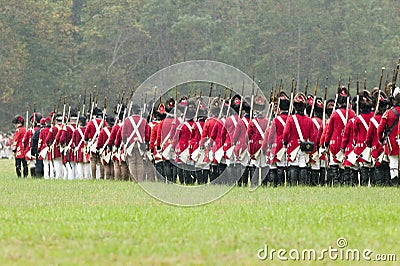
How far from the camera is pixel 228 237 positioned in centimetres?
1082

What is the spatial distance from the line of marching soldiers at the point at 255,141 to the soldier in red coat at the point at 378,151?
0.06 feet

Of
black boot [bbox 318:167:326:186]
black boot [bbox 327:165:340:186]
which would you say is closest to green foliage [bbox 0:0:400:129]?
black boot [bbox 318:167:326:186]

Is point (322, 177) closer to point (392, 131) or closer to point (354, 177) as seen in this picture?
point (354, 177)

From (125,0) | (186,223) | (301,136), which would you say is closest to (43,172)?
(301,136)

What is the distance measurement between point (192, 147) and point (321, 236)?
1086cm

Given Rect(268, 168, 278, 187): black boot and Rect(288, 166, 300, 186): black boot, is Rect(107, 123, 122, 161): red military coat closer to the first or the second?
Rect(268, 168, 278, 187): black boot

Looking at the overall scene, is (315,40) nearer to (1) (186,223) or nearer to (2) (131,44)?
(2) (131,44)

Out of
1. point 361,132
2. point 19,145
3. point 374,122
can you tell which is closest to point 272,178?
point 361,132

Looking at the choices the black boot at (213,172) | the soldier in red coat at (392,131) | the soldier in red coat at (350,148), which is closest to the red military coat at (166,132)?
the black boot at (213,172)

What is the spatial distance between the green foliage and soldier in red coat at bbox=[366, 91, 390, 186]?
138 ft

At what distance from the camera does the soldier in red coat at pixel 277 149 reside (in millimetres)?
19688

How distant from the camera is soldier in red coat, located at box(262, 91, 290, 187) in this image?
64.6 feet

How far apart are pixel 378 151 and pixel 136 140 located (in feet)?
21.3

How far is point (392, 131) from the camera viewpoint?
17.9 meters
